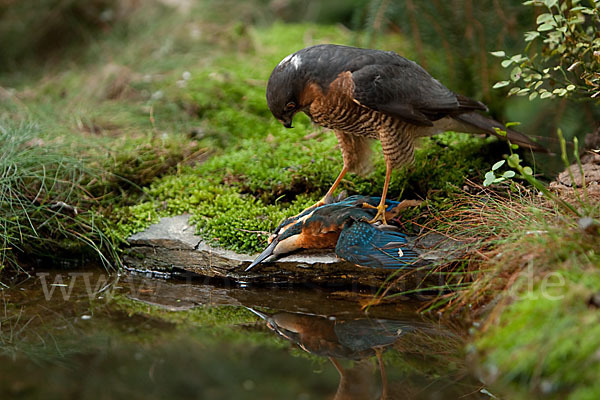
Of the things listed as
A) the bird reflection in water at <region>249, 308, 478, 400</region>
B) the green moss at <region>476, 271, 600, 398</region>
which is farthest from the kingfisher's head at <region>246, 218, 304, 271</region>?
the green moss at <region>476, 271, 600, 398</region>

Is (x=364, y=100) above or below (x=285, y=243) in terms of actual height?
above

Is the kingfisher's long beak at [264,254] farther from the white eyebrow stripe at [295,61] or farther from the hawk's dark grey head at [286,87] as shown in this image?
the white eyebrow stripe at [295,61]

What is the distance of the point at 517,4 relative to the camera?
4.84 metres

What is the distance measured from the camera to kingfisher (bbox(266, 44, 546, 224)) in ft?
11.9

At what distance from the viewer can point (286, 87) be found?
11.8 ft

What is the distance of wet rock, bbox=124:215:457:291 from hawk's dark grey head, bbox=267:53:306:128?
1.00m

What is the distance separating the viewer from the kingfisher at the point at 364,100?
363 cm

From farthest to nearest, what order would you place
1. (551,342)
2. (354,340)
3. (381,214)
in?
(381,214) < (354,340) < (551,342)

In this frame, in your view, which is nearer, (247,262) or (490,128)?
(247,262)

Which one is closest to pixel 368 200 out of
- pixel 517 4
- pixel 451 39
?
pixel 451 39

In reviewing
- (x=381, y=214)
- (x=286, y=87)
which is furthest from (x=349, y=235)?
(x=286, y=87)

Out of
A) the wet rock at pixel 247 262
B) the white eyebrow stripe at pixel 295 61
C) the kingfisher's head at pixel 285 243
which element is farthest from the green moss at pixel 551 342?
the white eyebrow stripe at pixel 295 61

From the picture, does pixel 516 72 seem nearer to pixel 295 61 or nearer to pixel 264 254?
pixel 295 61

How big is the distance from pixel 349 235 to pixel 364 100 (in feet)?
2.90
